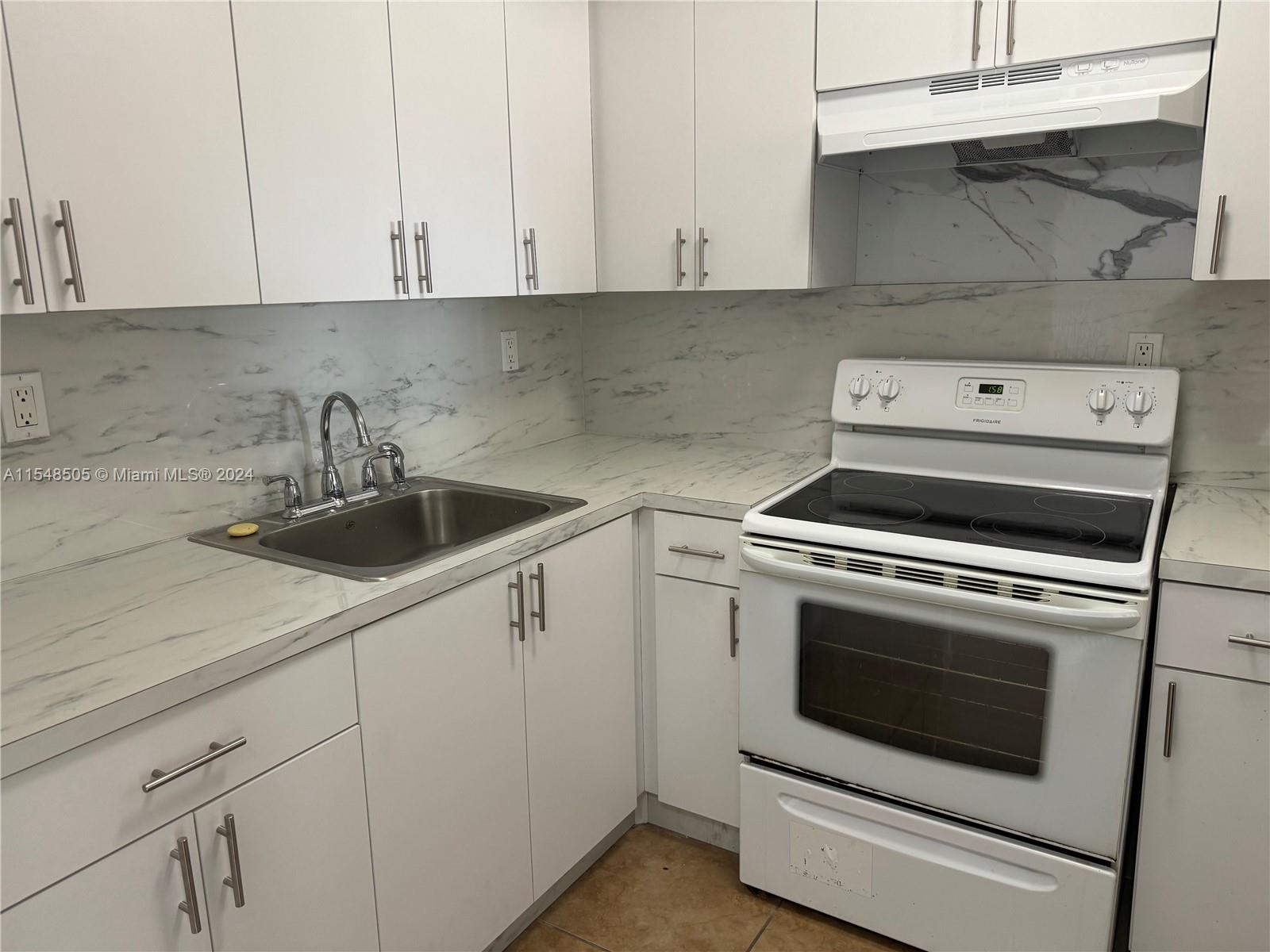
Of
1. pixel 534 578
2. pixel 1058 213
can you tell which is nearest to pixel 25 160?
pixel 534 578

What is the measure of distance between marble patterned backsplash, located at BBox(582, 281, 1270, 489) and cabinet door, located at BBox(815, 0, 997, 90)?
564 mm

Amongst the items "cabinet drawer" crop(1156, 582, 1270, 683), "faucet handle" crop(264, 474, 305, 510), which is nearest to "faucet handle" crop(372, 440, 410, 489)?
"faucet handle" crop(264, 474, 305, 510)

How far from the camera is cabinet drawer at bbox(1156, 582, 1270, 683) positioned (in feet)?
5.05

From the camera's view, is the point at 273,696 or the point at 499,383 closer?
the point at 273,696

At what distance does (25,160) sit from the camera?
1.24m

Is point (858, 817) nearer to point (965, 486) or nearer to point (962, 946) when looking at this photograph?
point (962, 946)

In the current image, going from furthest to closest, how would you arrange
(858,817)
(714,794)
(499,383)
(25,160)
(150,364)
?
(499,383)
(714,794)
(858,817)
(150,364)
(25,160)

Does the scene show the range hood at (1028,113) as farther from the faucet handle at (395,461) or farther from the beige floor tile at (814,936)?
the beige floor tile at (814,936)

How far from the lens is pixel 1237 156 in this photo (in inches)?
66.0

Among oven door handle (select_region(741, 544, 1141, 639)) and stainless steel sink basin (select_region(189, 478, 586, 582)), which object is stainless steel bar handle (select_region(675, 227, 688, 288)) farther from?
oven door handle (select_region(741, 544, 1141, 639))

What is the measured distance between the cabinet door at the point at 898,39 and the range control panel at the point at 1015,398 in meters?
→ 0.67

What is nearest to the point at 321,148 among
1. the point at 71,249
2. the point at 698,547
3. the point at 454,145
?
the point at 454,145

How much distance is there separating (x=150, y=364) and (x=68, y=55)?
0.62 metres

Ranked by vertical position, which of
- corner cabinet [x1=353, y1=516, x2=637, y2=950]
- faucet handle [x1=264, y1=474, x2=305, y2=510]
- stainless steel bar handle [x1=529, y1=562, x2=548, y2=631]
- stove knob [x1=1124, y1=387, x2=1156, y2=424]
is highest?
stove knob [x1=1124, y1=387, x2=1156, y2=424]
